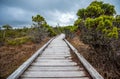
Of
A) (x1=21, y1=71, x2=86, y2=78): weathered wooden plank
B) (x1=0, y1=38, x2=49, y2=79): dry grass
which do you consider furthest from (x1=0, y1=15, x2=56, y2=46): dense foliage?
(x1=21, y1=71, x2=86, y2=78): weathered wooden plank

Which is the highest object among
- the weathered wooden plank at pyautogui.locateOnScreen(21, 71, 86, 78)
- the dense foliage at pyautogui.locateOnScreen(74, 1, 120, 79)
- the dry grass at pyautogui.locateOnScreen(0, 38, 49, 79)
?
the dense foliage at pyautogui.locateOnScreen(74, 1, 120, 79)

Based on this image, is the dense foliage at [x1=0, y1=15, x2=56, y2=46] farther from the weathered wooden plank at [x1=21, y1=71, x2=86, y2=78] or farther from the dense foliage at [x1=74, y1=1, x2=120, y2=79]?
the weathered wooden plank at [x1=21, y1=71, x2=86, y2=78]

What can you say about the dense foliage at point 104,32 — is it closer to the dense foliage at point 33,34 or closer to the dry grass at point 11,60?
the dry grass at point 11,60

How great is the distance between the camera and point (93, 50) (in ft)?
26.1

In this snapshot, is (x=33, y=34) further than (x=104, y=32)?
Yes

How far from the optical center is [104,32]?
670 centimetres

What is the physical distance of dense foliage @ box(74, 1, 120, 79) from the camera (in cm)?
588

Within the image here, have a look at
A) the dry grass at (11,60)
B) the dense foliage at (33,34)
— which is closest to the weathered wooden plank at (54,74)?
the dry grass at (11,60)

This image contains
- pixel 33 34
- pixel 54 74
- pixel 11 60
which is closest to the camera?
pixel 54 74

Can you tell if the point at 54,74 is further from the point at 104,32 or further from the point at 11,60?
the point at 11,60

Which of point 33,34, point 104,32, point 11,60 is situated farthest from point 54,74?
point 33,34

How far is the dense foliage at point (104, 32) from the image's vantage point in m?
5.88

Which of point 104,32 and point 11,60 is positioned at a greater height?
point 104,32

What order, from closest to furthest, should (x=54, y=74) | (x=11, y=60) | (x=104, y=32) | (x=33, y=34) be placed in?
(x=54, y=74), (x=104, y=32), (x=11, y=60), (x=33, y=34)
